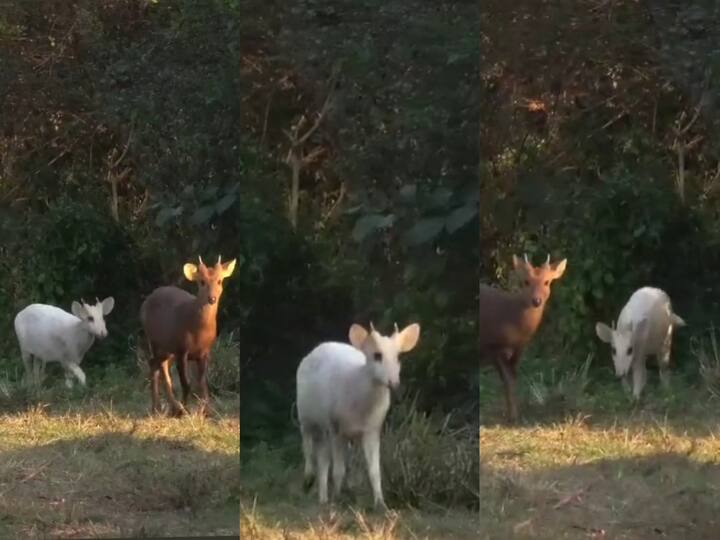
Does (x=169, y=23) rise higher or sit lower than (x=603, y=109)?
higher

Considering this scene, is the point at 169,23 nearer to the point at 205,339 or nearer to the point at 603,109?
the point at 205,339

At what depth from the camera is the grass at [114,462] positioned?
16.7ft

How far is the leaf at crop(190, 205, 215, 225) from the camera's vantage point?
5.14 m

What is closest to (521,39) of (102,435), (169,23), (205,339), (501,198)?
(501,198)

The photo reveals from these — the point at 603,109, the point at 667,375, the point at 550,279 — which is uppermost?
the point at 603,109

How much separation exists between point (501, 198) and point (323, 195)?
756 millimetres

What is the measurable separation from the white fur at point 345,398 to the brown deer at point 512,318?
0.35m

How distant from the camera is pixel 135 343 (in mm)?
5230

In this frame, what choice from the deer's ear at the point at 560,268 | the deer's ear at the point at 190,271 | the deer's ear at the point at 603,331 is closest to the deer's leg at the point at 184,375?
the deer's ear at the point at 190,271

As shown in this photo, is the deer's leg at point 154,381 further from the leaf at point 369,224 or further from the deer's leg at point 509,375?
the deer's leg at point 509,375

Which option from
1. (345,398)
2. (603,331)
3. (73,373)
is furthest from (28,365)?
(603,331)

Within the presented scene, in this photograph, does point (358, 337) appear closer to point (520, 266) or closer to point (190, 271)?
point (520, 266)

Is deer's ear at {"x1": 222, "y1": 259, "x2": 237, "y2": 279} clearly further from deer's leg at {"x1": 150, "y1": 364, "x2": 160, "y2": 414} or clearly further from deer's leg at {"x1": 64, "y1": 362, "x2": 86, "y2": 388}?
deer's leg at {"x1": 64, "y1": 362, "x2": 86, "y2": 388}

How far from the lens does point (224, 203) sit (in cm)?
512
